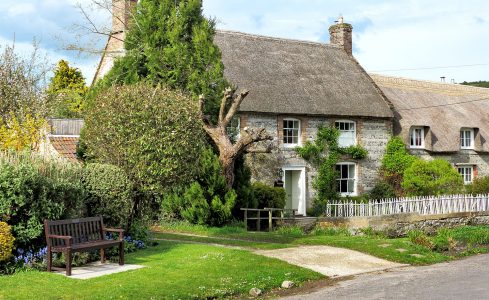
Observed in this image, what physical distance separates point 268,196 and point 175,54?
23.3 feet

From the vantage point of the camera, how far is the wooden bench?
41.4 feet

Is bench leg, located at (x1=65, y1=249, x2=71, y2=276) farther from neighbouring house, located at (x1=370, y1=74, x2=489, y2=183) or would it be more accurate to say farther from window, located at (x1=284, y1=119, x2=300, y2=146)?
neighbouring house, located at (x1=370, y1=74, x2=489, y2=183)

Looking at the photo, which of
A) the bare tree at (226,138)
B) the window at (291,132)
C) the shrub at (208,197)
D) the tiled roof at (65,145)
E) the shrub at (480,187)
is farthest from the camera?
the window at (291,132)

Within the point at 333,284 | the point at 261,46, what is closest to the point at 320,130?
the point at 261,46

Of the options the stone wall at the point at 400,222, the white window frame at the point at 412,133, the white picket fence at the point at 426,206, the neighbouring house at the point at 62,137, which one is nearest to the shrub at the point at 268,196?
the stone wall at the point at 400,222

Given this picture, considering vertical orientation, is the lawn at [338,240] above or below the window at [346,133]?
below

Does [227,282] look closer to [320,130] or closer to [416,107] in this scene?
[320,130]

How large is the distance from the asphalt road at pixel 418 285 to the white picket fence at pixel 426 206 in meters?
9.68

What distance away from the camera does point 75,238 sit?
44.7 ft

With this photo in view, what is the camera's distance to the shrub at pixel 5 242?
12570mm

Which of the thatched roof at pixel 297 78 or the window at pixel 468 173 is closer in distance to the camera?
the thatched roof at pixel 297 78

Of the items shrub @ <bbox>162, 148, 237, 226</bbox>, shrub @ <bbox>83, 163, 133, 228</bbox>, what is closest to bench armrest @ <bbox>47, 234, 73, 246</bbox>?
shrub @ <bbox>83, 163, 133, 228</bbox>

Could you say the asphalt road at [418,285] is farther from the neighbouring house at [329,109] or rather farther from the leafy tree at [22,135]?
the leafy tree at [22,135]

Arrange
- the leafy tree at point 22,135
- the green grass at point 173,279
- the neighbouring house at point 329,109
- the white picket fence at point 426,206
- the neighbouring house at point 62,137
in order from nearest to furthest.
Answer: the green grass at point 173,279, the leafy tree at point 22,135, the white picket fence at point 426,206, the neighbouring house at point 62,137, the neighbouring house at point 329,109
